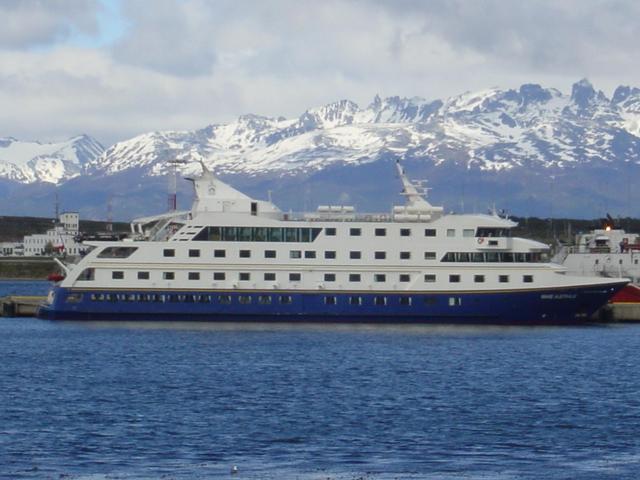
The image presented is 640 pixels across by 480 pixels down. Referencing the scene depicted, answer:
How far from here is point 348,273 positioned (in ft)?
245

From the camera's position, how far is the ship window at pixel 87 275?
75500 millimetres

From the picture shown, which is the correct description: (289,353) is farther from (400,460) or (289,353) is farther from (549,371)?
(400,460)

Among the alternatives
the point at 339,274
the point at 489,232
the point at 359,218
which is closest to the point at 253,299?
the point at 339,274

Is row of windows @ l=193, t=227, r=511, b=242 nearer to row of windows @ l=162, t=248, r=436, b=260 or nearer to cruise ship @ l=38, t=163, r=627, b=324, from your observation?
cruise ship @ l=38, t=163, r=627, b=324

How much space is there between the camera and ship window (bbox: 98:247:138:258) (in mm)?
75500

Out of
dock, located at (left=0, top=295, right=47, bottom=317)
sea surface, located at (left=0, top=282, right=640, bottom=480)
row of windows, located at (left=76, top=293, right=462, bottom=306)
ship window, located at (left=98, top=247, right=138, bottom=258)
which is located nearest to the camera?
sea surface, located at (left=0, top=282, right=640, bottom=480)

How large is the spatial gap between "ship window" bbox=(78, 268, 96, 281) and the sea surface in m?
5.12

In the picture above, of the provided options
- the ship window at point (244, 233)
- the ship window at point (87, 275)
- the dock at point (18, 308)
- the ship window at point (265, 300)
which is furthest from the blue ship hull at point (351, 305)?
the dock at point (18, 308)

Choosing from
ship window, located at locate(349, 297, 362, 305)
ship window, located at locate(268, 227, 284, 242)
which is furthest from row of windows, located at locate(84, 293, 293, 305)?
ship window, located at locate(349, 297, 362, 305)

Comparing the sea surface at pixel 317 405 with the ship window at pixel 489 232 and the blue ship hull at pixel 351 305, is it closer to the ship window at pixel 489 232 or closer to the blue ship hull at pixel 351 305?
the blue ship hull at pixel 351 305

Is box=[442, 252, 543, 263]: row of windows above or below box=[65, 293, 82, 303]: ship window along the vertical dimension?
above

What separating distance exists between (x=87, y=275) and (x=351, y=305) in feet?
43.5

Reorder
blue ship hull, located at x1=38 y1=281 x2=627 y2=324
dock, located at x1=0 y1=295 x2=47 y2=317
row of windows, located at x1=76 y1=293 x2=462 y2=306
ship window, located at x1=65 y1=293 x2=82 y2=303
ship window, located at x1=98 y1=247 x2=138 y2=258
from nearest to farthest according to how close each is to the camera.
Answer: blue ship hull, located at x1=38 y1=281 x2=627 y2=324
row of windows, located at x1=76 y1=293 x2=462 y2=306
ship window, located at x1=98 y1=247 x2=138 y2=258
ship window, located at x1=65 y1=293 x2=82 y2=303
dock, located at x1=0 y1=295 x2=47 y2=317

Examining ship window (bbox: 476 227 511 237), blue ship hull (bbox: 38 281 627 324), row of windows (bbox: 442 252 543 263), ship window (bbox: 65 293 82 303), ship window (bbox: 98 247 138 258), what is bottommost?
blue ship hull (bbox: 38 281 627 324)
